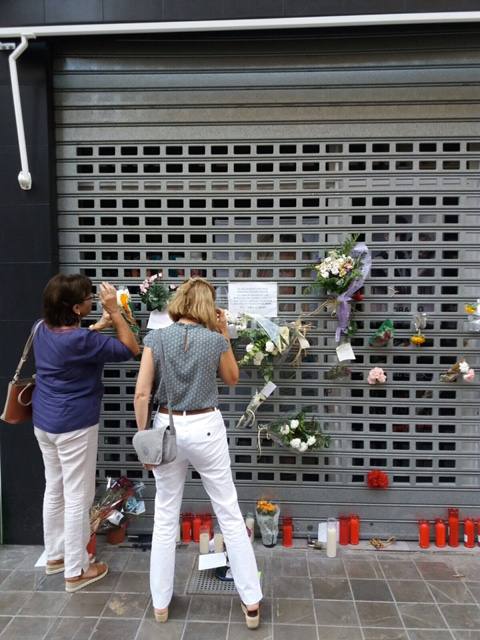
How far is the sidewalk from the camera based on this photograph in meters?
3.17

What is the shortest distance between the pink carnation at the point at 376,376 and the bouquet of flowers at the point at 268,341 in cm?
54

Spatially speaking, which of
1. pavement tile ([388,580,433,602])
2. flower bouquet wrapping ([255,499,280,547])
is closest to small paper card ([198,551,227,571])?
flower bouquet wrapping ([255,499,280,547])

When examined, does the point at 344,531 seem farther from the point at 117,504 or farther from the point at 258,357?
the point at 117,504

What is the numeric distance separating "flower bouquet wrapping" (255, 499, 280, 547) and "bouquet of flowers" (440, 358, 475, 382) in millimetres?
1637

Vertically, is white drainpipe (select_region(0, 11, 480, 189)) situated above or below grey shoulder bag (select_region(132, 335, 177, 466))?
above

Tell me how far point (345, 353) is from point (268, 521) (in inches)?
55.1

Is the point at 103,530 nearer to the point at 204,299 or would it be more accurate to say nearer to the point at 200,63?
the point at 204,299

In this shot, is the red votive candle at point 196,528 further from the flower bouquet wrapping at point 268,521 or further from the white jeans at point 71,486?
the white jeans at point 71,486

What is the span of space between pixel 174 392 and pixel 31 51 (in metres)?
2.82

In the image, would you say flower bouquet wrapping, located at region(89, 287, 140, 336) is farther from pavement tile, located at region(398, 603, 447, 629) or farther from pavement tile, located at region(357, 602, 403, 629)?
pavement tile, located at region(398, 603, 447, 629)

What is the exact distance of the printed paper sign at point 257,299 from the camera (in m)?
4.20

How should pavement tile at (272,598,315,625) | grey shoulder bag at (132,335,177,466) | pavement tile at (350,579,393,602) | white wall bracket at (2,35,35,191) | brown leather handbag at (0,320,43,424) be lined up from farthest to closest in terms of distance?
white wall bracket at (2,35,35,191)
brown leather handbag at (0,320,43,424)
pavement tile at (350,579,393,602)
pavement tile at (272,598,315,625)
grey shoulder bag at (132,335,177,466)

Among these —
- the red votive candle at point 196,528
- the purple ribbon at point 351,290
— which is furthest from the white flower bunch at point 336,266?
the red votive candle at point 196,528

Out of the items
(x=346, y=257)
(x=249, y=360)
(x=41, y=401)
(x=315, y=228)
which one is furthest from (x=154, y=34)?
(x=41, y=401)
